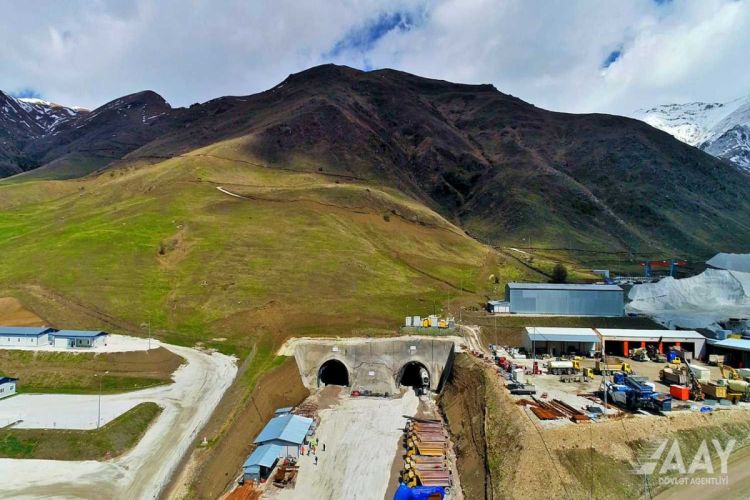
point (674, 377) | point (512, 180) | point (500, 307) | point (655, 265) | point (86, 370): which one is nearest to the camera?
point (674, 377)

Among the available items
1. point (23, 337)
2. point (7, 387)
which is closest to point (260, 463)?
point (7, 387)

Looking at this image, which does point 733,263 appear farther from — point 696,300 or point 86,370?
point 86,370

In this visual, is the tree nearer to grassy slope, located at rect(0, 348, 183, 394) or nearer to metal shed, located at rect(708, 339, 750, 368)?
metal shed, located at rect(708, 339, 750, 368)

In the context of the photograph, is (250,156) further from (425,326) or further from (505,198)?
(425,326)

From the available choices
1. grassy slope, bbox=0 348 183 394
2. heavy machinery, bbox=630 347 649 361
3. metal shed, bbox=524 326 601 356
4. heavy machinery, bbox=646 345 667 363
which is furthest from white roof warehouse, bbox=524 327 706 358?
grassy slope, bbox=0 348 183 394

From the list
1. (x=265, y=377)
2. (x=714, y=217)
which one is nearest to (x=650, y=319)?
(x=265, y=377)

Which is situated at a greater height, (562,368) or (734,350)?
(734,350)
